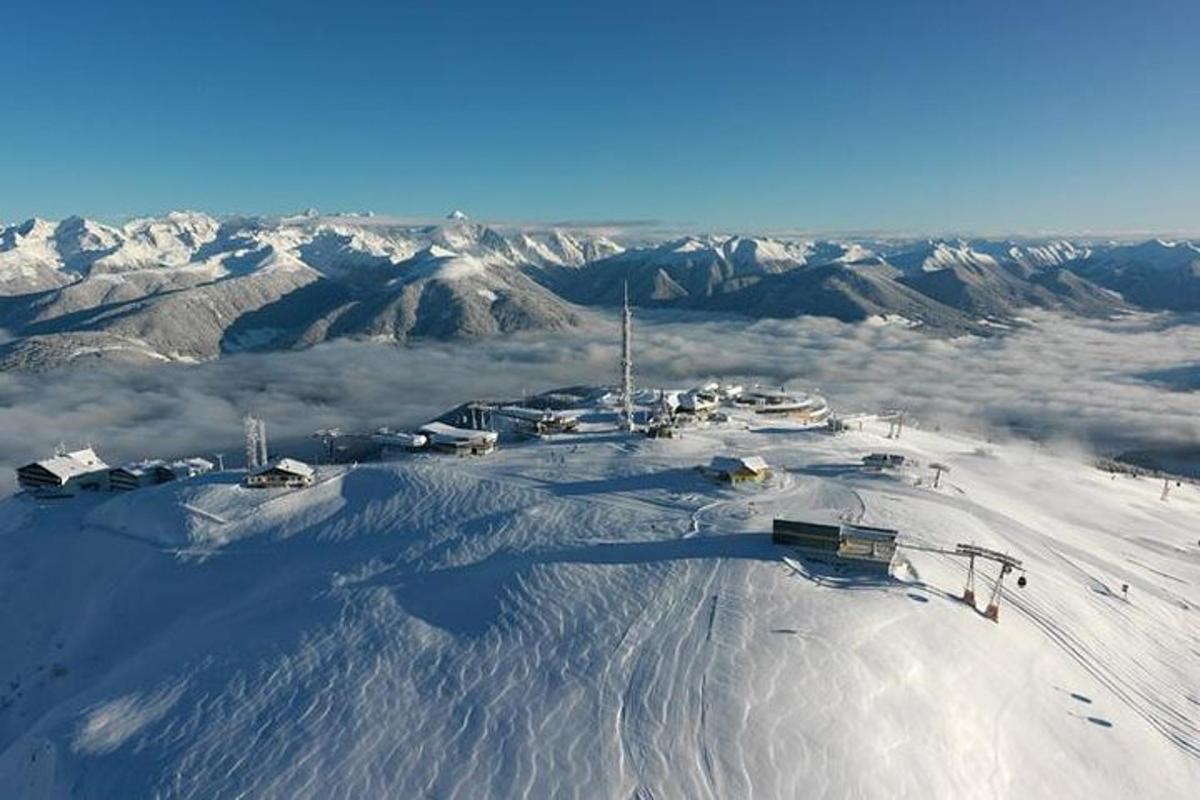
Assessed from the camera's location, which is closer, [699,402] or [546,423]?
[546,423]

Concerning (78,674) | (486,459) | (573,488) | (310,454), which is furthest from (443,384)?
(78,674)

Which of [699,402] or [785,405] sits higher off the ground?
[699,402]

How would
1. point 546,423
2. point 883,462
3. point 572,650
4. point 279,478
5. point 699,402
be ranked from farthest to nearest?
point 699,402, point 546,423, point 883,462, point 279,478, point 572,650

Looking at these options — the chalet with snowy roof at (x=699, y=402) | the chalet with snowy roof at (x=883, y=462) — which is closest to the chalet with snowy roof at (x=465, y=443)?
the chalet with snowy roof at (x=699, y=402)

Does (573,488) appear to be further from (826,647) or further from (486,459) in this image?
(826,647)

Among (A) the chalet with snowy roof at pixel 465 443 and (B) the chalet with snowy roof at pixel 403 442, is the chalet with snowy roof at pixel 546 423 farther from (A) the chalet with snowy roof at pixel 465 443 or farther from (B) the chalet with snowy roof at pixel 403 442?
(B) the chalet with snowy roof at pixel 403 442

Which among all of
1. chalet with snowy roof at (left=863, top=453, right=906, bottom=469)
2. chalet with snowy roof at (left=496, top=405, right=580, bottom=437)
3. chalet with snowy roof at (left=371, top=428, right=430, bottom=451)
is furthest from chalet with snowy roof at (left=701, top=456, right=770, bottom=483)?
chalet with snowy roof at (left=371, top=428, right=430, bottom=451)

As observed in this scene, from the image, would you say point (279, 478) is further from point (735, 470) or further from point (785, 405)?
point (785, 405)

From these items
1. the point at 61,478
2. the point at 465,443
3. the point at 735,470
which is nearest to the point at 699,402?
the point at 465,443
